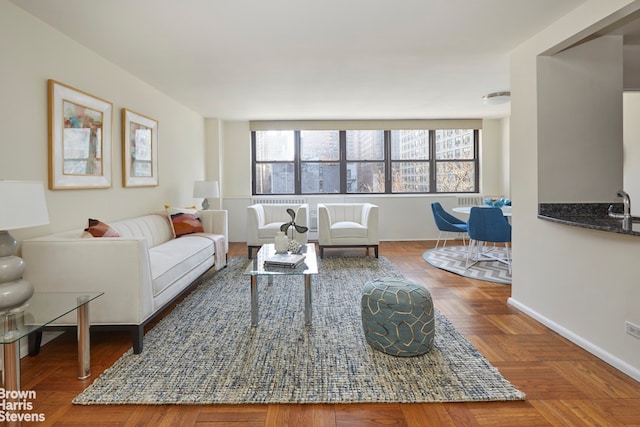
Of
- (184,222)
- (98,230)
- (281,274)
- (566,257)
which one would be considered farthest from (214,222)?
(566,257)

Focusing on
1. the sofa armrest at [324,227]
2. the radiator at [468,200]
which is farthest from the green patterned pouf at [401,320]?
the radiator at [468,200]

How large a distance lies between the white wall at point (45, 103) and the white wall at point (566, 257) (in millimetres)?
3885

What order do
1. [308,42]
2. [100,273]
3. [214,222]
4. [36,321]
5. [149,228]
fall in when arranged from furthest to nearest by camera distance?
[214,222]
[149,228]
[308,42]
[100,273]
[36,321]

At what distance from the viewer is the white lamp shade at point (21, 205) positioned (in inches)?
71.8

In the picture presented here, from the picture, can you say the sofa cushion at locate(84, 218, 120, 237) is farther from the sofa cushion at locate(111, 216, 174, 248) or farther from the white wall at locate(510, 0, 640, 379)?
the white wall at locate(510, 0, 640, 379)

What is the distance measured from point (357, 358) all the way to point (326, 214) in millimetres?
3257

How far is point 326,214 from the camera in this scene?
5.47 metres

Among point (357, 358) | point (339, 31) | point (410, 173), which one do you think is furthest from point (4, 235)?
point (410, 173)

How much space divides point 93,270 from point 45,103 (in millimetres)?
1402

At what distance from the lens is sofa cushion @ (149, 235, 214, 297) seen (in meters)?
2.84

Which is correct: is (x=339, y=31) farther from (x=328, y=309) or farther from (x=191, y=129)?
(x=191, y=129)

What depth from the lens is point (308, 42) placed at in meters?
3.14

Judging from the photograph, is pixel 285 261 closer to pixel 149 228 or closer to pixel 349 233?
pixel 149 228

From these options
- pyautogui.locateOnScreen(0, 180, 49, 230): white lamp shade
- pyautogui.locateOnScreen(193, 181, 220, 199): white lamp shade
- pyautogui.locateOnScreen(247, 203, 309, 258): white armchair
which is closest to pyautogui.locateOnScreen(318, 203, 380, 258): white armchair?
pyautogui.locateOnScreen(247, 203, 309, 258): white armchair
